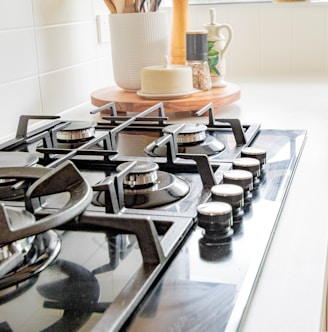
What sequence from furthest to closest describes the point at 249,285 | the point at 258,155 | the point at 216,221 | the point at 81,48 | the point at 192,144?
the point at 81,48
the point at 192,144
the point at 258,155
the point at 216,221
the point at 249,285

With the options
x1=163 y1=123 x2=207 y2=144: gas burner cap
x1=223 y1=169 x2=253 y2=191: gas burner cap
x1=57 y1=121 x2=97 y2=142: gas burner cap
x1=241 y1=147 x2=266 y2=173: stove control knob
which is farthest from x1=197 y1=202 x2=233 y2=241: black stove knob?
x1=57 y1=121 x2=97 y2=142: gas burner cap

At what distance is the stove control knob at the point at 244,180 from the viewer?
763 millimetres

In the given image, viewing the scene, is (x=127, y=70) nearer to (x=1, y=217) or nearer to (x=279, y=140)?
(x=279, y=140)

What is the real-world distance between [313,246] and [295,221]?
8 centimetres

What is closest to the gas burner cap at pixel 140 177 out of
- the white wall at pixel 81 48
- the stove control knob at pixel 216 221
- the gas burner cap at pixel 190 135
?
the stove control knob at pixel 216 221

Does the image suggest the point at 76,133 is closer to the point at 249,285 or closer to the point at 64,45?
the point at 64,45

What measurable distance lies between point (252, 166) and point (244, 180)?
7cm

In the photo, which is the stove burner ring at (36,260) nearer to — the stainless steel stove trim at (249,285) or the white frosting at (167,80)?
the stainless steel stove trim at (249,285)

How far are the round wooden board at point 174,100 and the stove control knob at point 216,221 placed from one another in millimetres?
693

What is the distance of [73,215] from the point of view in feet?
1.84

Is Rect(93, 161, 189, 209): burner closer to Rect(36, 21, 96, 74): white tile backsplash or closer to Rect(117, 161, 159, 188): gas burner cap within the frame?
Rect(117, 161, 159, 188): gas burner cap

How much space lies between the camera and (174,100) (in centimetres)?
135

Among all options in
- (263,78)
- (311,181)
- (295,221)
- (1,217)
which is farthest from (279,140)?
(263,78)

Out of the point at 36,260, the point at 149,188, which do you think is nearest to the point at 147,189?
the point at 149,188
